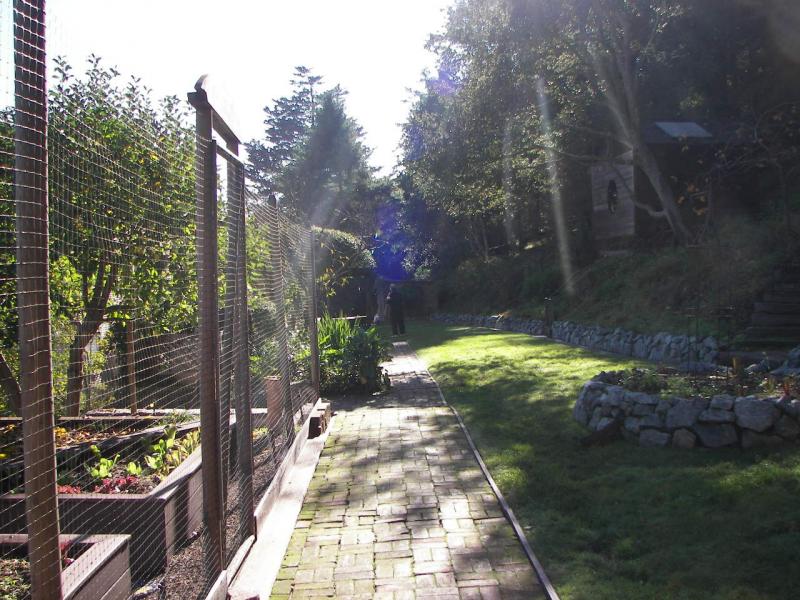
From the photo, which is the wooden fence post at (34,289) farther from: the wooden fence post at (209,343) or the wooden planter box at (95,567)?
the wooden fence post at (209,343)

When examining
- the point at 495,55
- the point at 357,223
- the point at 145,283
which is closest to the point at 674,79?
the point at 495,55

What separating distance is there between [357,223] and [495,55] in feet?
56.5

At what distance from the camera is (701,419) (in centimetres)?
539

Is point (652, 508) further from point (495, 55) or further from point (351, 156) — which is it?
point (351, 156)

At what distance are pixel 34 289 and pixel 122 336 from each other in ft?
9.78

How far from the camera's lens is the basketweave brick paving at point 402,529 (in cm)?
338

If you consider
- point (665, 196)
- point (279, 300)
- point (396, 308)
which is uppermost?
point (665, 196)

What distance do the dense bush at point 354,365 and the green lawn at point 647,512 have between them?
2914 mm

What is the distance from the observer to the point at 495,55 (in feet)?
53.6

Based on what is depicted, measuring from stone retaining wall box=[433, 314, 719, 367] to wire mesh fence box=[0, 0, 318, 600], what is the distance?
5637 mm

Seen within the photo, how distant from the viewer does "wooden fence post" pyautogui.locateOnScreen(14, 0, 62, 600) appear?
1.66 meters

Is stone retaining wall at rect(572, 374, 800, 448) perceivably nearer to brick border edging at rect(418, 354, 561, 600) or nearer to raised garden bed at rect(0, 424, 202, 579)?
brick border edging at rect(418, 354, 561, 600)

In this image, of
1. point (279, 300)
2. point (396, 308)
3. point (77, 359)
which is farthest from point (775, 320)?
point (396, 308)

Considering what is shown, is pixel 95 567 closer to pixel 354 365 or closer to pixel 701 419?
pixel 701 419
